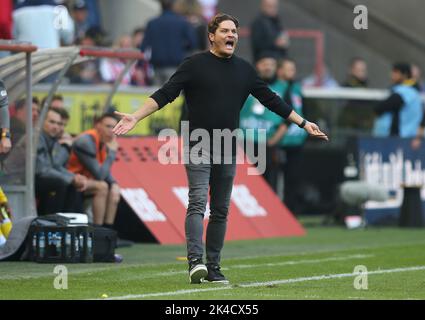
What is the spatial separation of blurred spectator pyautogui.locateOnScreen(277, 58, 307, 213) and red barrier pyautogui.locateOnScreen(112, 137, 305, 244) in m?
1.53

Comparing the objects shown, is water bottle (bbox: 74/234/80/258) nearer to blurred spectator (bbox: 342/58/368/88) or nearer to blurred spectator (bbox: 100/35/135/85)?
blurred spectator (bbox: 100/35/135/85)

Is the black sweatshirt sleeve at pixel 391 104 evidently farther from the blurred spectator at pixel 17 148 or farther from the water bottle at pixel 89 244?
the water bottle at pixel 89 244

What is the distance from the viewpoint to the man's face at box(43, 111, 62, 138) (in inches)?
620

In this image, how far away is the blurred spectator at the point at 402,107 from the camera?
69.1 ft

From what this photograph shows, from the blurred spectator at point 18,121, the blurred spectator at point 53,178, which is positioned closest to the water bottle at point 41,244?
the blurred spectator at point 18,121

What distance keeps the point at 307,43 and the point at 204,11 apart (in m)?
2.31

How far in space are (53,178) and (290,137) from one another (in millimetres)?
5462

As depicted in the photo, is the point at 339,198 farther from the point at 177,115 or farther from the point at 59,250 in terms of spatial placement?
the point at 59,250

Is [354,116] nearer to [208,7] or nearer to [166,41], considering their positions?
[208,7]

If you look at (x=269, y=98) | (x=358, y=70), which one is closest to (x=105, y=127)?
(x=269, y=98)

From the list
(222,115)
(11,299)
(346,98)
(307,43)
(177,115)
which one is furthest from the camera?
(307,43)

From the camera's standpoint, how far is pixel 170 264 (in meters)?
13.5

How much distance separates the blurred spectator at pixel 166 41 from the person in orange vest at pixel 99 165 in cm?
473

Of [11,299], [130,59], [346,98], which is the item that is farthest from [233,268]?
[346,98]
